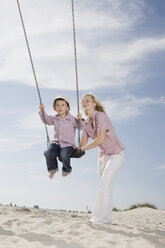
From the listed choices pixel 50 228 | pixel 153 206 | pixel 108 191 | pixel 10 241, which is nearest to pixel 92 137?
pixel 108 191

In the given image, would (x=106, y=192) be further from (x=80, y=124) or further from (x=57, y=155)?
(x=80, y=124)

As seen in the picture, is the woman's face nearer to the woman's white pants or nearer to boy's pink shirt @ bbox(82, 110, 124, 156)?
boy's pink shirt @ bbox(82, 110, 124, 156)

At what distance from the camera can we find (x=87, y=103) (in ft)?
27.4

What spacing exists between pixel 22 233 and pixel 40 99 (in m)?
2.91

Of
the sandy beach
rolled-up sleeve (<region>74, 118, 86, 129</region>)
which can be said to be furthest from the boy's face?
the sandy beach

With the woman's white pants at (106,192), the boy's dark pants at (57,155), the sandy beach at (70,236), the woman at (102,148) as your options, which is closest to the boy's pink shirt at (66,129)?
the boy's dark pants at (57,155)

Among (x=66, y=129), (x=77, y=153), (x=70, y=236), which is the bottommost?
(x=70, y=236)

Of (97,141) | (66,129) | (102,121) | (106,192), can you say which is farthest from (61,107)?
(106,192)

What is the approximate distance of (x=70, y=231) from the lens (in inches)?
283

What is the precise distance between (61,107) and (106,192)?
2044 mm

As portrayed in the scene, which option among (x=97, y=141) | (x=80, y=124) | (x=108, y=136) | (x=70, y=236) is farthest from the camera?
(x=80, y=124)

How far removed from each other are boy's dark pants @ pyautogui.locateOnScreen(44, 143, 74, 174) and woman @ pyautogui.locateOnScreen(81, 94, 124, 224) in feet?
1.12

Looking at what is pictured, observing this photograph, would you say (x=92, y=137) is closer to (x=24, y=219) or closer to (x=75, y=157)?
(x=75, y=157)

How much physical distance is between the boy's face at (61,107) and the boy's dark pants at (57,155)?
69 cm
